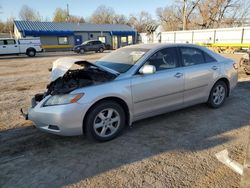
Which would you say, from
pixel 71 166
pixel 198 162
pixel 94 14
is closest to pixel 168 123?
pixel 198 162

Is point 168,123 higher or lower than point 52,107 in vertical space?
lower

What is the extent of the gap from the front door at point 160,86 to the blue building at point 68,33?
1264 inches

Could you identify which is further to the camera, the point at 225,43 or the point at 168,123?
the point at 225,43

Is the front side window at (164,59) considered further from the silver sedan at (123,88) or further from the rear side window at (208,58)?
the rear side window at (208,58)

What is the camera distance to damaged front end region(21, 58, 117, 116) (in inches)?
141

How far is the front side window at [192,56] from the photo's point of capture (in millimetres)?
4428

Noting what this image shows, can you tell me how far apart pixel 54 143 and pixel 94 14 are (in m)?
75.9

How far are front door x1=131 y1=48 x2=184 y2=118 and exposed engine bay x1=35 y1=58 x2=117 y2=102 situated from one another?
0.53 metres

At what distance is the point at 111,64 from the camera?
426cm

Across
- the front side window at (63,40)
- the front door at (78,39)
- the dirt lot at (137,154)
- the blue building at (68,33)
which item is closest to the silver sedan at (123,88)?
the dirt lot at (137,154)

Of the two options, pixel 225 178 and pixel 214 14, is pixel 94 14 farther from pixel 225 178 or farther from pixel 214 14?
pixel 225 178

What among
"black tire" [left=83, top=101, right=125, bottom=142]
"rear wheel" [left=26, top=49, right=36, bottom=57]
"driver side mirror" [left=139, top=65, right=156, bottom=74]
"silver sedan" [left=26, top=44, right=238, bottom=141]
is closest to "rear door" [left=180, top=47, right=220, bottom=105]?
"silver sedan" [left=26, top=44, right=238, bottom=141]

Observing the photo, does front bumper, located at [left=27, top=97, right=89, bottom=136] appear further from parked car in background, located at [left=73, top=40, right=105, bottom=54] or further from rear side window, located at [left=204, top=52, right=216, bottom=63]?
parked car in background, located at [left=73, top=40, right=105, bottom=54]

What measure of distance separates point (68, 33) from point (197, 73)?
112ft
